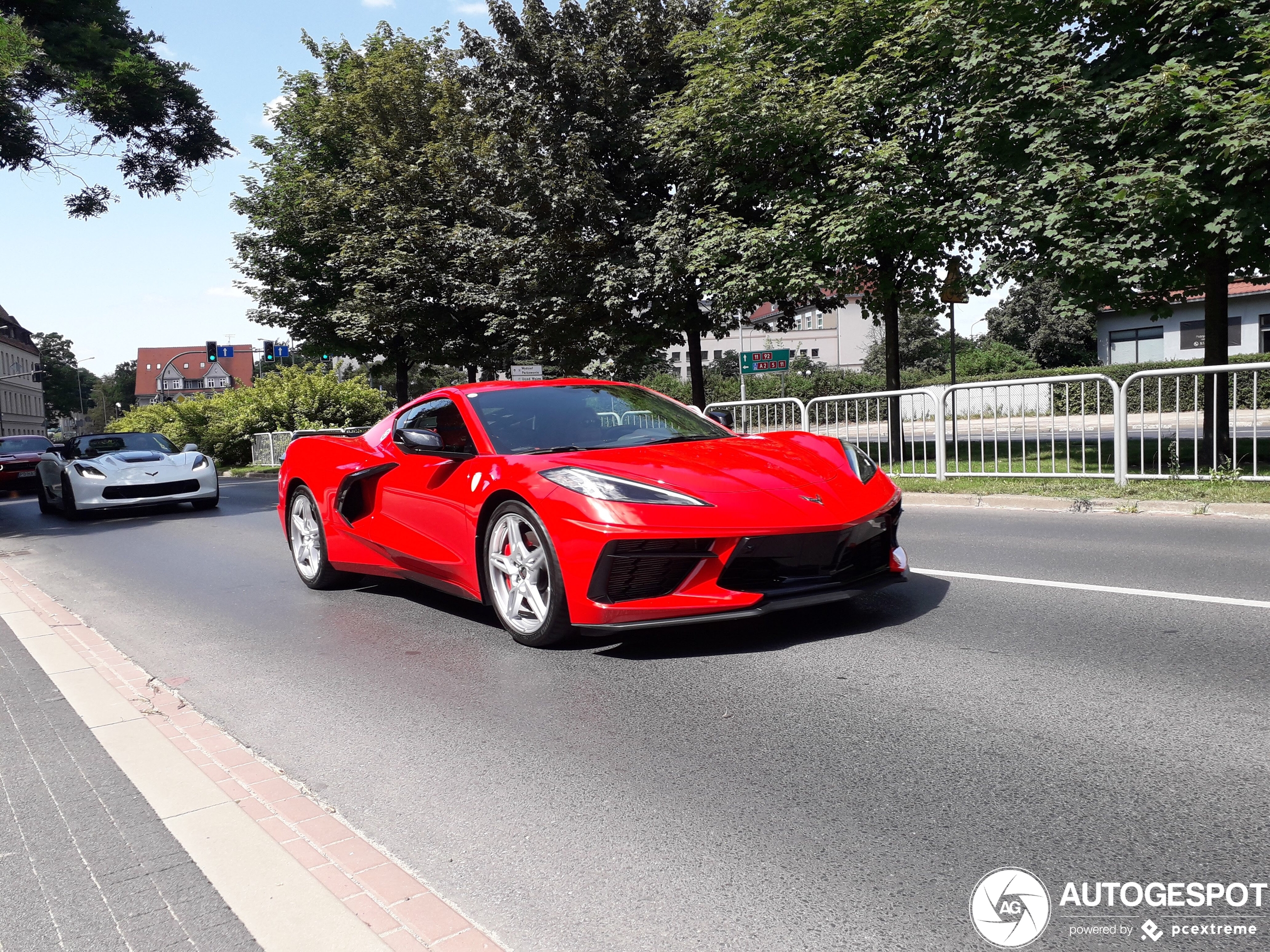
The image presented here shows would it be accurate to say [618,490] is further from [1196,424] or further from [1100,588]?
[1196,424]

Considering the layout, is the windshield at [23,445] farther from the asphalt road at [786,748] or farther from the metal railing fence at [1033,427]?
the metal railing fence at [1033,427]

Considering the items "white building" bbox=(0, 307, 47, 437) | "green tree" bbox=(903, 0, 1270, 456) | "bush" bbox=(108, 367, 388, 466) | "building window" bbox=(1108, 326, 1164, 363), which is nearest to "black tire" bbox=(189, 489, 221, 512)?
"green tree" bbox=(903, 0, 1270, 456)

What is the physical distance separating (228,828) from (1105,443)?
423 inches

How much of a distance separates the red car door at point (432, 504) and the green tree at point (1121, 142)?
8.68 m

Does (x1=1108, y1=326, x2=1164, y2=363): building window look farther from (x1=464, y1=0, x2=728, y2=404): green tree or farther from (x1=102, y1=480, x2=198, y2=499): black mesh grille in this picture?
(x1=102, y1=480, x2=198, y2=499): black mesh grille

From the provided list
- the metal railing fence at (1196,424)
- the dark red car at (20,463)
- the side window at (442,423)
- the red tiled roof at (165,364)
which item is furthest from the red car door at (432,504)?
the red tiled roof at (165,364)

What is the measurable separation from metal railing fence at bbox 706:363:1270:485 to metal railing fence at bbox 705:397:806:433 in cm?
86

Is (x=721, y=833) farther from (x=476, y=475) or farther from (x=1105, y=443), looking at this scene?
(x=1105, y=443)

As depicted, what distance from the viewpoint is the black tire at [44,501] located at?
652 inches

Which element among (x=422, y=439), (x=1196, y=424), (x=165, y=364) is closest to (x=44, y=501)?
(x=422, y=439)

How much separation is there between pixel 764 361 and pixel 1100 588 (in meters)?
19.1

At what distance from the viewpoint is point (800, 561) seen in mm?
4680

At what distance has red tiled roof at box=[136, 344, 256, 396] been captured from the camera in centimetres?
13688

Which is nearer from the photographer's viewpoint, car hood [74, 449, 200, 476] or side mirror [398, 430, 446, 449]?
side mirror [398, 430, 446, 449]
